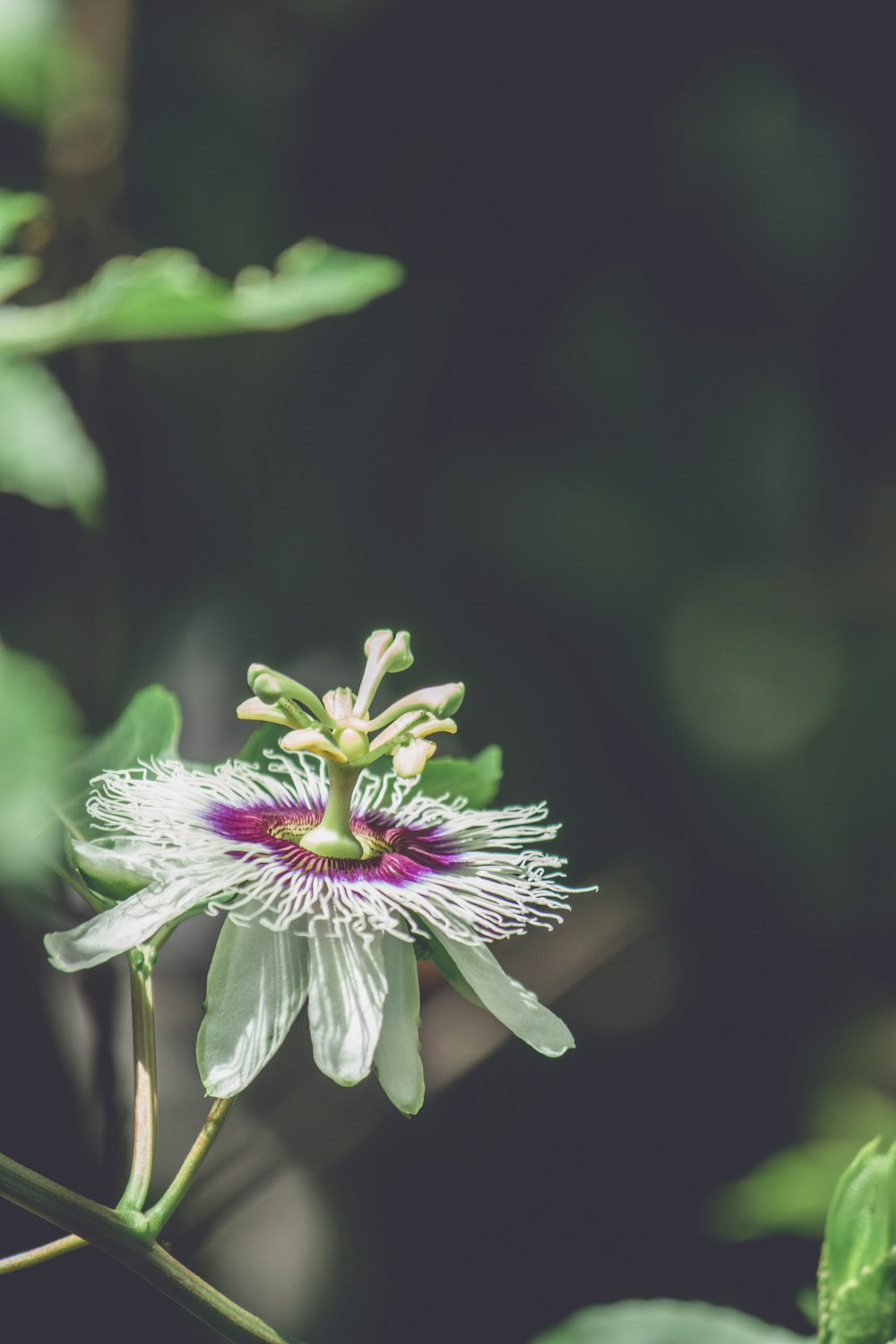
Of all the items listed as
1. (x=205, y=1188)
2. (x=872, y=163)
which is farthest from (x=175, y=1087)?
(x=872, y=163)

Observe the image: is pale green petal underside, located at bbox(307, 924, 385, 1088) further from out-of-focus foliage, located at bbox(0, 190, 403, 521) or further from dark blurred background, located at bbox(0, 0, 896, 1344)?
dark blurred background, located at bbox(0, 0, 896, 1344)

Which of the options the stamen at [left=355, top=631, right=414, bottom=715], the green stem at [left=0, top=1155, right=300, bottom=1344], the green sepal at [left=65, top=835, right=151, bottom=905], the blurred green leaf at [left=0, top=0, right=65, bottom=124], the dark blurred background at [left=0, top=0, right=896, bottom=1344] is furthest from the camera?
the dark blurred background at [left=0, top=0, right=896, bottom=1344]

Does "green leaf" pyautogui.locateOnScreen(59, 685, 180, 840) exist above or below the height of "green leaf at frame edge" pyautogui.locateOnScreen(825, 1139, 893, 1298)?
above

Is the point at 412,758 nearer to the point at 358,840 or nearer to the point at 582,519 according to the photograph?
the point at 358,840

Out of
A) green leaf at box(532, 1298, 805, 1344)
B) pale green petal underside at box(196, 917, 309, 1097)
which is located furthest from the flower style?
green leaf at box(532, 1298, 805, 1344)

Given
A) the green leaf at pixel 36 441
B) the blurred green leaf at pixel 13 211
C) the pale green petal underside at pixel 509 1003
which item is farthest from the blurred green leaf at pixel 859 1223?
the blurred green leaf at pixel 13 211

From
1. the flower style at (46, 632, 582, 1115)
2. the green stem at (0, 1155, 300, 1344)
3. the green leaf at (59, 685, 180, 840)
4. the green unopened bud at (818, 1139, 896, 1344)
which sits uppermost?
the green leaf at (59, 685, 180, 840)

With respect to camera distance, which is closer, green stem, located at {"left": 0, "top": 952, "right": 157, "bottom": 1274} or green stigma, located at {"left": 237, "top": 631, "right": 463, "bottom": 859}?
green stem, located at {"left": 0, "top": 952, "right": 157, "bottom": 1274}

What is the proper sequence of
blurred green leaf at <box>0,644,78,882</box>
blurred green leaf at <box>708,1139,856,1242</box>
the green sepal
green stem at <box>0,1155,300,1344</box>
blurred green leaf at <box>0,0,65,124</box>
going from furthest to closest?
1. blurred green leaf at <box>708,1139,856,1242</box>
2. blurred green leaf at <box>0,0,65,124</box>
3. the green sepal
4. green stem at <box>0,1155,300,1344</box>
5. blurred green leaf at <box>0,644,78,882</box>

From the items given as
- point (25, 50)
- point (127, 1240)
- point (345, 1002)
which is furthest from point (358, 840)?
point (25, 50)
